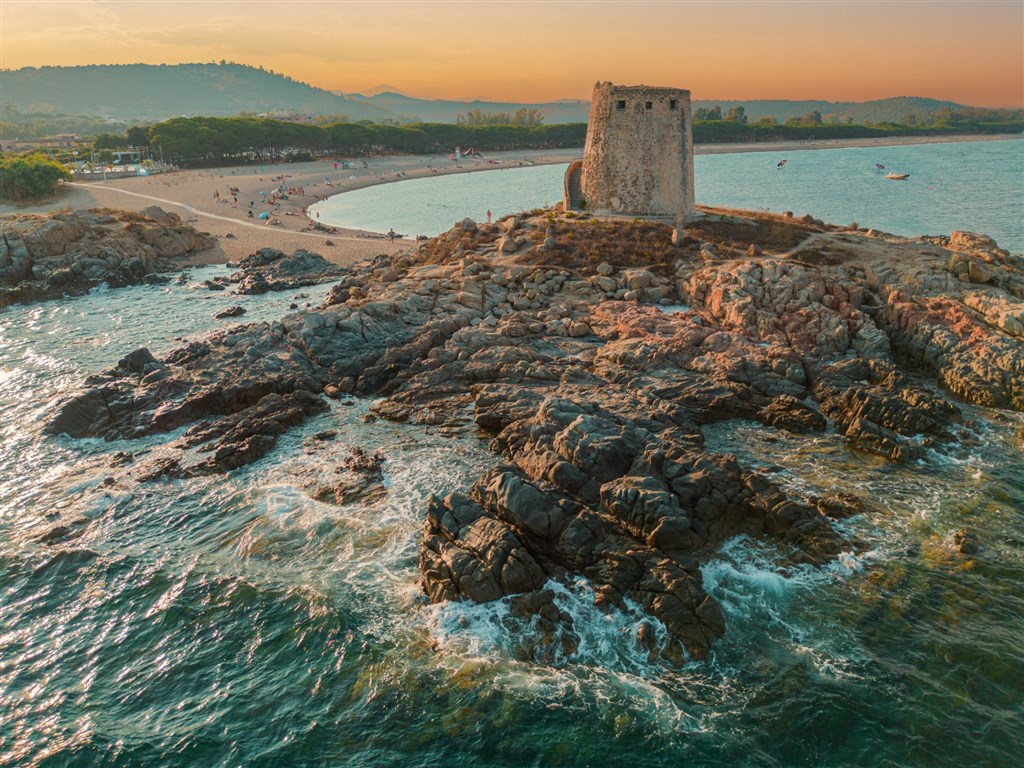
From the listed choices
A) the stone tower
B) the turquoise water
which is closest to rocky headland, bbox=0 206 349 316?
the turquoise water

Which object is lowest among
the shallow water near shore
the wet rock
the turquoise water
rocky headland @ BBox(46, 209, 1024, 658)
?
the shallow water near shore

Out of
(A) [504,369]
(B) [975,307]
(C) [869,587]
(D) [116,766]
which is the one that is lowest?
(D) [116,766]

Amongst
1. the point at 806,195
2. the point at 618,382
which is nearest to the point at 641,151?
the point at 618,382

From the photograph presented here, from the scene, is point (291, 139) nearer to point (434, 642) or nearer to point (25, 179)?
point (25, 179)

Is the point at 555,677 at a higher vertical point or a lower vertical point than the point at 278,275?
lower

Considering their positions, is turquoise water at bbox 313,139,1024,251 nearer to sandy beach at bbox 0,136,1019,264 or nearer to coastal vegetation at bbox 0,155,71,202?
sandy beach at bbox 0,136,1019,264

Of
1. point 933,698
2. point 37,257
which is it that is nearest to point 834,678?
point 933,698

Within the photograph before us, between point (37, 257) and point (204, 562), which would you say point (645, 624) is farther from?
point (37, 257)
